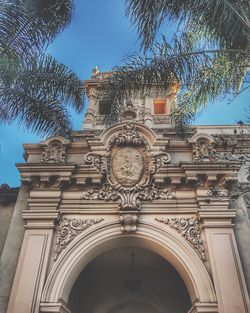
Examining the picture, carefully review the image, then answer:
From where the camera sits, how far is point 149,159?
8008 millimetres

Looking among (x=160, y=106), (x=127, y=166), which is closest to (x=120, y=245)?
(x=127, y=166)

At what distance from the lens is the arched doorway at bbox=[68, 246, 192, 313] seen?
9.55m

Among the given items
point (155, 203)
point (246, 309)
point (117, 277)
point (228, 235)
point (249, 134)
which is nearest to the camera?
point (246, 309)

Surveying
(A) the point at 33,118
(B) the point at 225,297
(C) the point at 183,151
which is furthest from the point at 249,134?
(A) the point at 33,118

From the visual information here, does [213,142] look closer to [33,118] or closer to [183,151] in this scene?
[183,151]

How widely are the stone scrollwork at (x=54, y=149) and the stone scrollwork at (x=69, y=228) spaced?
5.23 feet

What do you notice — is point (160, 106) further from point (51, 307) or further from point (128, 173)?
point (51, 307)

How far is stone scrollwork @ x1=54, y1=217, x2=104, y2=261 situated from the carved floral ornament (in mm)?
574

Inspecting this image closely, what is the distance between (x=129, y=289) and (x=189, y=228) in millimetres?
3704

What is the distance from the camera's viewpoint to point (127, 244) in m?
7.60

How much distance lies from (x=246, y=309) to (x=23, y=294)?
14.2ft

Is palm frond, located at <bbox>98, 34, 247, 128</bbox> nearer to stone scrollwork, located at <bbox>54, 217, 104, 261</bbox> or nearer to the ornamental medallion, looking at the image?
the ornamental medallion

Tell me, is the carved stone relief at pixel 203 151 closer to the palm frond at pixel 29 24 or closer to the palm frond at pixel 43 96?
the palm frond at pixel 43 96

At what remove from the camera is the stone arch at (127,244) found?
644 cm
